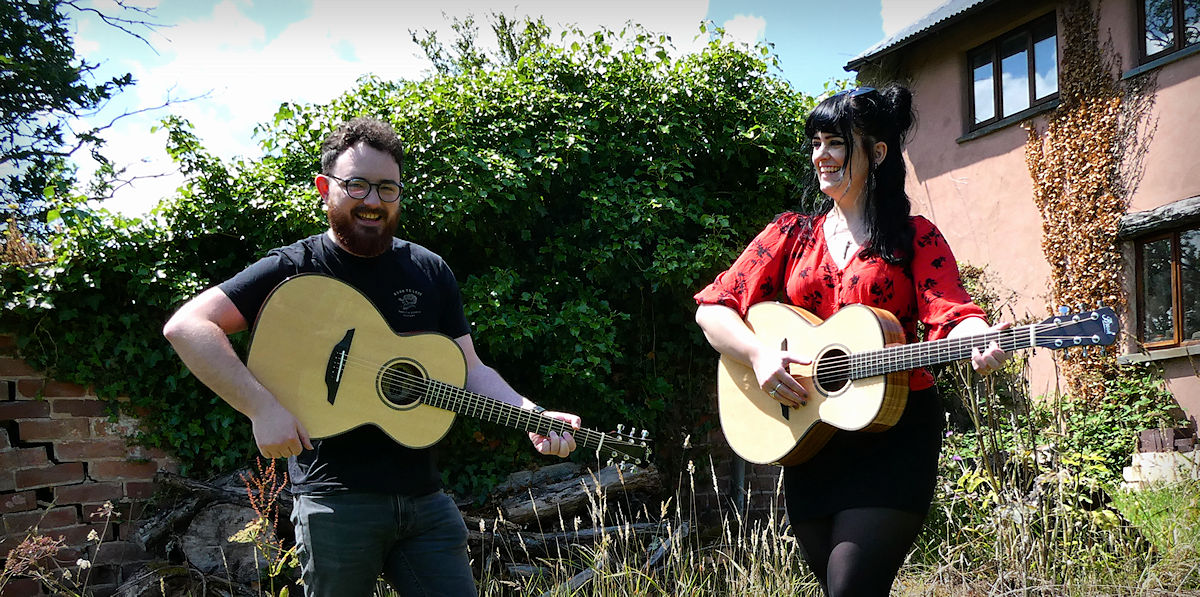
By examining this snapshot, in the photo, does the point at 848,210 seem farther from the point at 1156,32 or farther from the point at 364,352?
the point at 1156,32

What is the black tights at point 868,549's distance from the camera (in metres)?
1.98

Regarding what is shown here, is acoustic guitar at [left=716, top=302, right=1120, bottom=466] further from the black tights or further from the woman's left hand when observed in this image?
the black tights

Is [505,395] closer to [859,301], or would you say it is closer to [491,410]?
[491,410]

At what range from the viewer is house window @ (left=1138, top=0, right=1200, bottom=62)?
25.9 feet

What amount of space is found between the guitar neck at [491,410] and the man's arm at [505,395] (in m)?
0.02

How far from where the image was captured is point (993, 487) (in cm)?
355

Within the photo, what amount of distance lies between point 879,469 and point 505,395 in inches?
41.8

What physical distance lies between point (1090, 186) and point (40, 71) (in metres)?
11.1

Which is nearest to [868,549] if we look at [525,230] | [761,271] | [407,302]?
[761,271]

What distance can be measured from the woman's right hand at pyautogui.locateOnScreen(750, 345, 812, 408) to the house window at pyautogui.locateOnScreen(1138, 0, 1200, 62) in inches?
307

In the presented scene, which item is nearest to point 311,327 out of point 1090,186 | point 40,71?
point 1090,186

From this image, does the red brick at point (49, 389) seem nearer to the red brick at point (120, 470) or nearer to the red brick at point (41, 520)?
the red brick at point (120, 470)

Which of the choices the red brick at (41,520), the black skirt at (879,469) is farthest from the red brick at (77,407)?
the black skirt at (879,469)

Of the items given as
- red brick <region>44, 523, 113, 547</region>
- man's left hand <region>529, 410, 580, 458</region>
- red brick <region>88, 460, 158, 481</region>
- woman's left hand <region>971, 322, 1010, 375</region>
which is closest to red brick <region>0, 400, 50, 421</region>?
red brick <region>88, 460, 158, 481</region>
